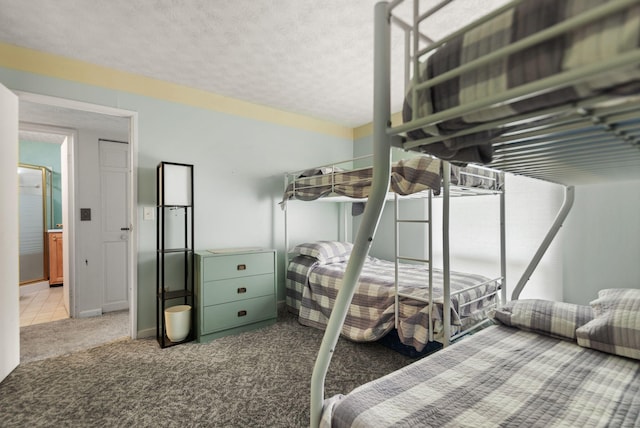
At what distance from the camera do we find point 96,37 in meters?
2.17

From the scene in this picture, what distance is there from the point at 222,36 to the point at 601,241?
3.30 meters

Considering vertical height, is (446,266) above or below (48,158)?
below

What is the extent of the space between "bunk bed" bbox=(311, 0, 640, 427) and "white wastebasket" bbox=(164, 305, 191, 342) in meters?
2.01

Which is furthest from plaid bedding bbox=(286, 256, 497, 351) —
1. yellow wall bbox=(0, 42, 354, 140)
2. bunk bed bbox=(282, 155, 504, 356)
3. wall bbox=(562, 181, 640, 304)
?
yellow wall bbox=(0, 42, 354, 140)

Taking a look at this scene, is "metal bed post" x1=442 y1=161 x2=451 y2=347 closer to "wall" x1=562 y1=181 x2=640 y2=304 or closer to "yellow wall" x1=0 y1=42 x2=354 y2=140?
"wall" x1=562 y1=181 x2=640 y2=304

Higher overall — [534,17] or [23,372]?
[534,17]

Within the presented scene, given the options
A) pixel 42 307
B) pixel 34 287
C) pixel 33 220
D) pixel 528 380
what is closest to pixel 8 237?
pixel 42 307

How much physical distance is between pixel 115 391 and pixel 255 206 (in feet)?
6.86

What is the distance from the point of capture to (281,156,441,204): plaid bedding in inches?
78.6

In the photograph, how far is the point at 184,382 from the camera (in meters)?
2.01

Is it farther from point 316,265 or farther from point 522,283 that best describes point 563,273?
Result: point 316,265

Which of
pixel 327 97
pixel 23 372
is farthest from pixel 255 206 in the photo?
pixel 23 372

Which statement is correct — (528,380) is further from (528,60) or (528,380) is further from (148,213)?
(148,213)

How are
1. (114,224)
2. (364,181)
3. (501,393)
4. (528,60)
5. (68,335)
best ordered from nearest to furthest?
(528,60) → (501,393) → (364,181) → (68,335) → (114,224)
